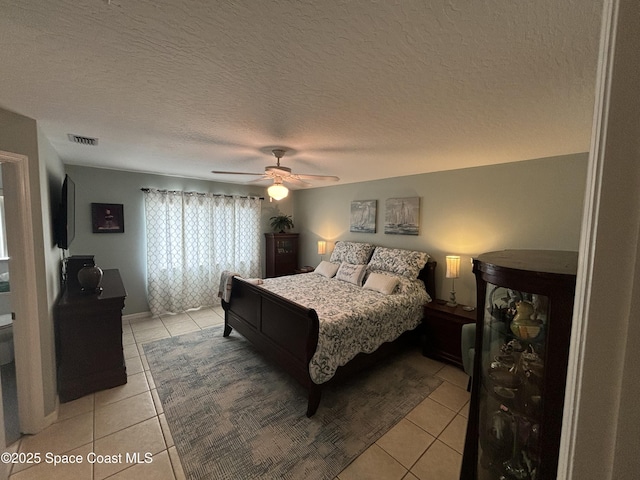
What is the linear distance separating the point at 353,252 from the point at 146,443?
126 inches

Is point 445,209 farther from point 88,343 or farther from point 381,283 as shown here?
point 88,343

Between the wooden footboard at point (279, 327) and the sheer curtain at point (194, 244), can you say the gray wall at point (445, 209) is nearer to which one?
the sheer curtain at point (194, 244)

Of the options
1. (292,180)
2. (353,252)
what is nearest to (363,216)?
(353,252)

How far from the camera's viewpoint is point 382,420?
6.88ft

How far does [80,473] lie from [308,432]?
1.44 metres

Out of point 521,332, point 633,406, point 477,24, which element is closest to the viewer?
point 633,406

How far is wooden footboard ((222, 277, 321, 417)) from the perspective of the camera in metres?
2.16

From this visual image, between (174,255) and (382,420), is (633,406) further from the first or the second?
(174,255)

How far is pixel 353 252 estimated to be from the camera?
420cm

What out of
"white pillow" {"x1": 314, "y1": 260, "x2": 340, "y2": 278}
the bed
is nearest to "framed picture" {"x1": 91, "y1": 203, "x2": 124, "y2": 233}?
the bed

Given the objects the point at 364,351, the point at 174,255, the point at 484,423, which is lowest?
the point at 364,351

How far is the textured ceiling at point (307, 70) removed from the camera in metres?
0.91

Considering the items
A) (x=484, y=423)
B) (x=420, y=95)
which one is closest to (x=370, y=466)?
(x=484, y=423)

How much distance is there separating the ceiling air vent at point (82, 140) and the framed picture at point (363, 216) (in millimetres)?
3417
